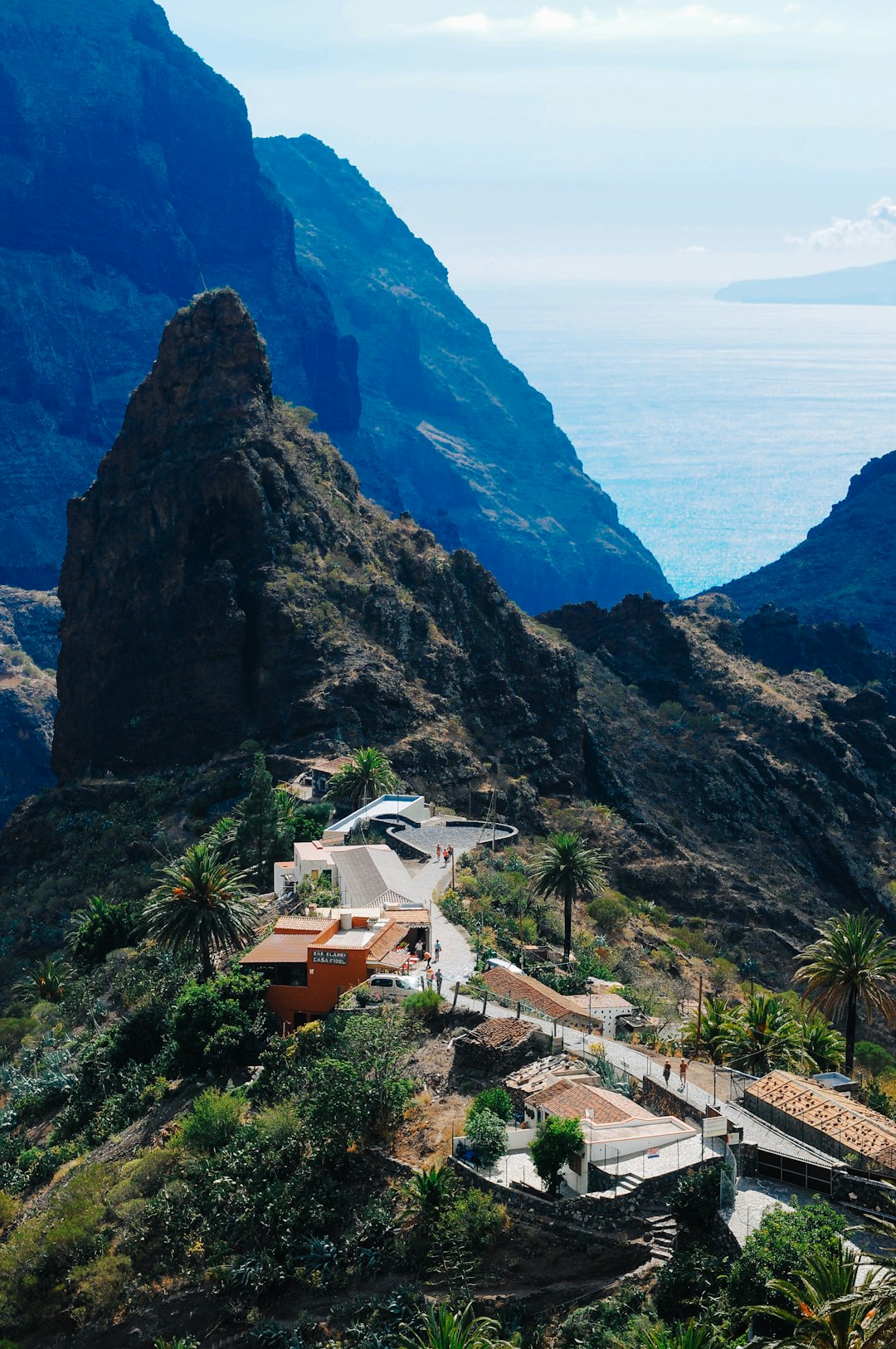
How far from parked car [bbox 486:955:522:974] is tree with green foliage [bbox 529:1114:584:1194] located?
52.3ft

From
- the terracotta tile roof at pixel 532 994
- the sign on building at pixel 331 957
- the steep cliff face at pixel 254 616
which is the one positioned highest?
the steep cliff face at pixel 254 616

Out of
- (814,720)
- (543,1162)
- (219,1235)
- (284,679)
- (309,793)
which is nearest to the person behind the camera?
(543,1162)

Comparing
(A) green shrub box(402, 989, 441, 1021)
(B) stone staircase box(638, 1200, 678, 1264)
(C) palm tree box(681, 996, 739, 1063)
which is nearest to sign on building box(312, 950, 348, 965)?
(A) green shrub box(402, 989, 441, 1021)

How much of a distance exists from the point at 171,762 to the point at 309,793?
51.9 ft

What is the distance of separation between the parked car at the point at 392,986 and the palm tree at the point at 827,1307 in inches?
865

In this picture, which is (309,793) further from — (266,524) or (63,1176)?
(63,1176)

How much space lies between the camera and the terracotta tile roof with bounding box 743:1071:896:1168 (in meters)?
38.9

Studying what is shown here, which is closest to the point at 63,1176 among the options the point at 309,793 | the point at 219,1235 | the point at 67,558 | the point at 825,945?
the point at 219,1235

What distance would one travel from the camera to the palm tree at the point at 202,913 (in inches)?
2178

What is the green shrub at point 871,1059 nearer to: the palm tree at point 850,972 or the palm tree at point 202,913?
the palm tree at point 850,972

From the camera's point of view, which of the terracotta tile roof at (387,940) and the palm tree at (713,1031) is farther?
the terracotta tile roof at (387,940)

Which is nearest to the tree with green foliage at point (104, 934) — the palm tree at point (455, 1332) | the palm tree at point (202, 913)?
the palm tree at point (202, 913)

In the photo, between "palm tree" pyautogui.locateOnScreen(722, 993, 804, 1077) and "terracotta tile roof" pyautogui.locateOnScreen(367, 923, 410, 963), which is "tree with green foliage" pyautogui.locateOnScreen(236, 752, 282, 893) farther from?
"palm tree" pyautogui.locateOnScreen(722, 993, 804, 1077)

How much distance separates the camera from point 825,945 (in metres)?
58.4
